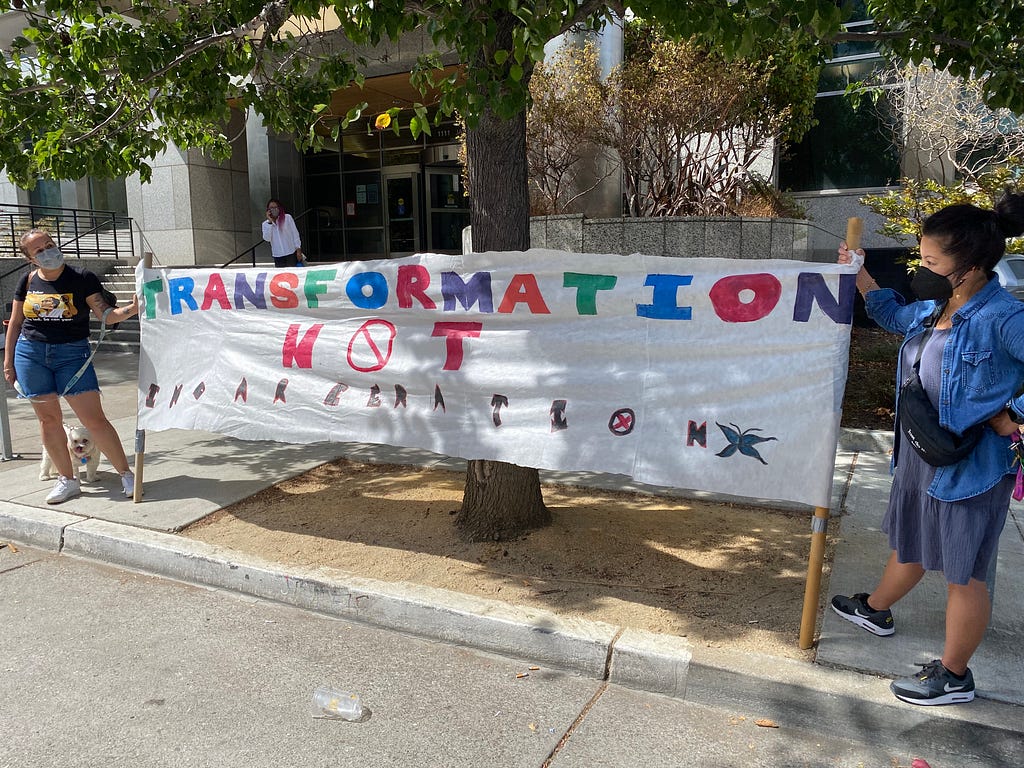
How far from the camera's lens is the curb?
3486 millimetres

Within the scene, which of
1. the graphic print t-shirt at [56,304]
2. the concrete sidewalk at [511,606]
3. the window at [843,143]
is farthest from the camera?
the window at [843,143]

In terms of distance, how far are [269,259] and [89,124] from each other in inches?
540

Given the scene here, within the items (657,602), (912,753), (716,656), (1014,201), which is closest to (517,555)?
(657,602)

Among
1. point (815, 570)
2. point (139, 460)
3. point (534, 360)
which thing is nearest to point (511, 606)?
point (534, 360)

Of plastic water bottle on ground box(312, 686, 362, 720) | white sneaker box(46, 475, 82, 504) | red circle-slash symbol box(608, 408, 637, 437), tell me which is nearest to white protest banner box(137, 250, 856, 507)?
red circle-slash symbol box(608, 408, 637, 437)

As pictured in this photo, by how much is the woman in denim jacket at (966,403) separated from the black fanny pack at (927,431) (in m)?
0.03

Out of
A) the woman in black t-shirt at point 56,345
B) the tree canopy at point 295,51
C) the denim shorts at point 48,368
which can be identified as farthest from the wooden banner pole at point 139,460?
the tree canopy at point 295,51

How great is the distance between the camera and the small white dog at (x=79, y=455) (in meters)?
5.92

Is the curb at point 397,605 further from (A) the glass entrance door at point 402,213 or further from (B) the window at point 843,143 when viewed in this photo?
(A) the glass entrance door at point 402,213

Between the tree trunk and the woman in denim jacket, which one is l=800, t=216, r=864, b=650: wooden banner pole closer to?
the woman in denim jacket

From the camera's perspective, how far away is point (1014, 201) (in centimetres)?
296

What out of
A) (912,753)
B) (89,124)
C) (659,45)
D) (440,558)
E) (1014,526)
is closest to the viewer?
(912,753)

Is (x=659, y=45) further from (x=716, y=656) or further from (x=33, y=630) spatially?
(x=33, y=630)

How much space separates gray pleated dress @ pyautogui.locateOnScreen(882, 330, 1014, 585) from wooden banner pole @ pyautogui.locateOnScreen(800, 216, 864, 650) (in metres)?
0.28
